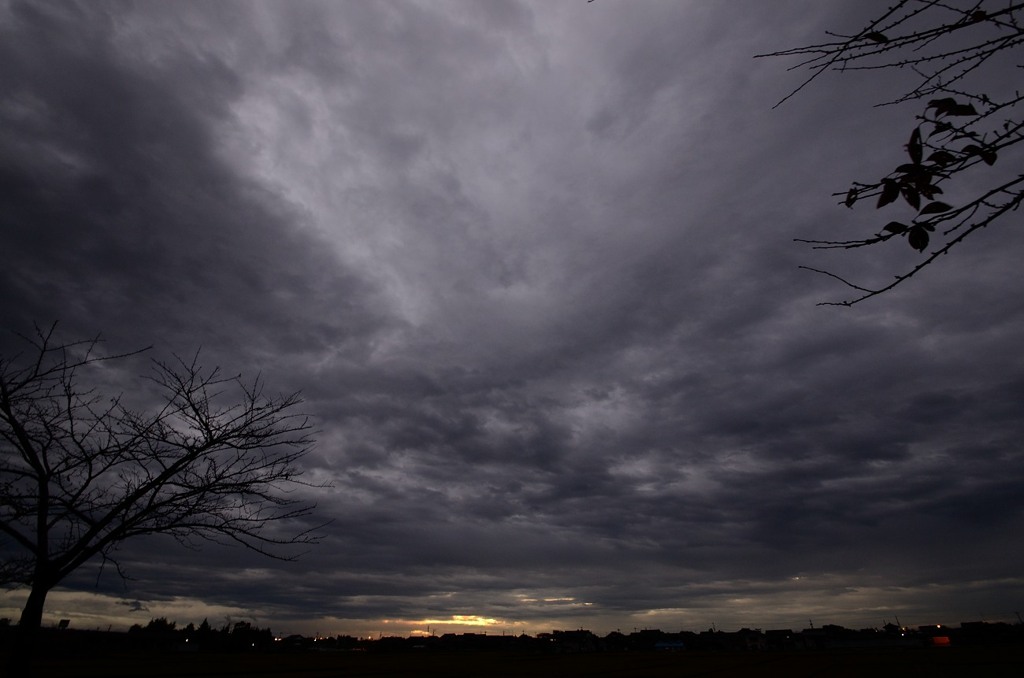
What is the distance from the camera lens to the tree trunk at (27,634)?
5930 millimetres

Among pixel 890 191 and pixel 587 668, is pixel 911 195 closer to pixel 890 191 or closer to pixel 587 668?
pixel 890 191

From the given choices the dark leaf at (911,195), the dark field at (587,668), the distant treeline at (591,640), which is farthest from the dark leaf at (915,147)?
the distant treeline at (591,640)

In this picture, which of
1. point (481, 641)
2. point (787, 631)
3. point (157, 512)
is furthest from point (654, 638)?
point (157, 512)

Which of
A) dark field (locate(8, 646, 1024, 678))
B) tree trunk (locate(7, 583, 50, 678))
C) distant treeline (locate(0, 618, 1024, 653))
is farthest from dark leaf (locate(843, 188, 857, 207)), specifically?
distant treeline (locate(0, 618, 1024, 653))

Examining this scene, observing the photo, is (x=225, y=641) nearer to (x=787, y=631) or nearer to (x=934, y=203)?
(x=787, y=631)

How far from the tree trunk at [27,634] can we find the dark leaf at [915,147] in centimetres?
978

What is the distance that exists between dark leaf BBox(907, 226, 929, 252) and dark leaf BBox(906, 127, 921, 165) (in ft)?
1.35

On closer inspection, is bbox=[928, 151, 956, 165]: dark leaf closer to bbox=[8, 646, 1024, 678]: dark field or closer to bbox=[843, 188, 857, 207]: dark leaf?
bbox=[843, 188, 857, 207]: dark leaf

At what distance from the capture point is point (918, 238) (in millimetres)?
3064

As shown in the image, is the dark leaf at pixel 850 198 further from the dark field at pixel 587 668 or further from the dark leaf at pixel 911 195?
the dark field at pixel 587 668

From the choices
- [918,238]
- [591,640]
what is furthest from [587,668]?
[591,640]

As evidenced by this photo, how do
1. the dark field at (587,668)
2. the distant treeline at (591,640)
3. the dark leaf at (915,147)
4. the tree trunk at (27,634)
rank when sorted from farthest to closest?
the distant treeline at (591,640) → the dark field at (587,668) → the tree trunk at (27,634) → the dark leaf at (915,147)

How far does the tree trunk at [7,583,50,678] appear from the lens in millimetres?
5930

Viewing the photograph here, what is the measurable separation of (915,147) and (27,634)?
9987 millimetres
